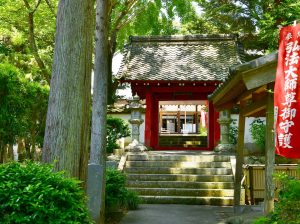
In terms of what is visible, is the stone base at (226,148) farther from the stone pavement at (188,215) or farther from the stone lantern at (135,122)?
the stone pavement at (188,215)

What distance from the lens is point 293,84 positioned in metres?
4.72

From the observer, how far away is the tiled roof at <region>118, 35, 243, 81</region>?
16.4 metres

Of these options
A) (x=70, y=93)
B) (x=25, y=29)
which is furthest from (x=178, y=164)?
(x=70, y=93)

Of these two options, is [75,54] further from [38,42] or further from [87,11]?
[38,42]

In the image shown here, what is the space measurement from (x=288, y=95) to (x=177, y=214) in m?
5.20

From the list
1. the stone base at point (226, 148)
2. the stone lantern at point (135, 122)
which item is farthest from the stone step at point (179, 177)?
the stone base at point (226, 148)

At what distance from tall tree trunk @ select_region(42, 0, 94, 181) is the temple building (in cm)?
1076

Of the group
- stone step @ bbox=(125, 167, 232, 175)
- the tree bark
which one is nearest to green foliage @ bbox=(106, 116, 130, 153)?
stone step @ bbox=(125, 167, 232, 175)

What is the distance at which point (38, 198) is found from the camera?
3.55 metres

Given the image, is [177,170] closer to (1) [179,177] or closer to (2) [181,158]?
(1) [179,177]

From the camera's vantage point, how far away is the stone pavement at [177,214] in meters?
8.33

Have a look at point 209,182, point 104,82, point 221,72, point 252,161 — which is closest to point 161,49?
point 221,72

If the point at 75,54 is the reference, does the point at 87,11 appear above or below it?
above

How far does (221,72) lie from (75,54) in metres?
12.1
